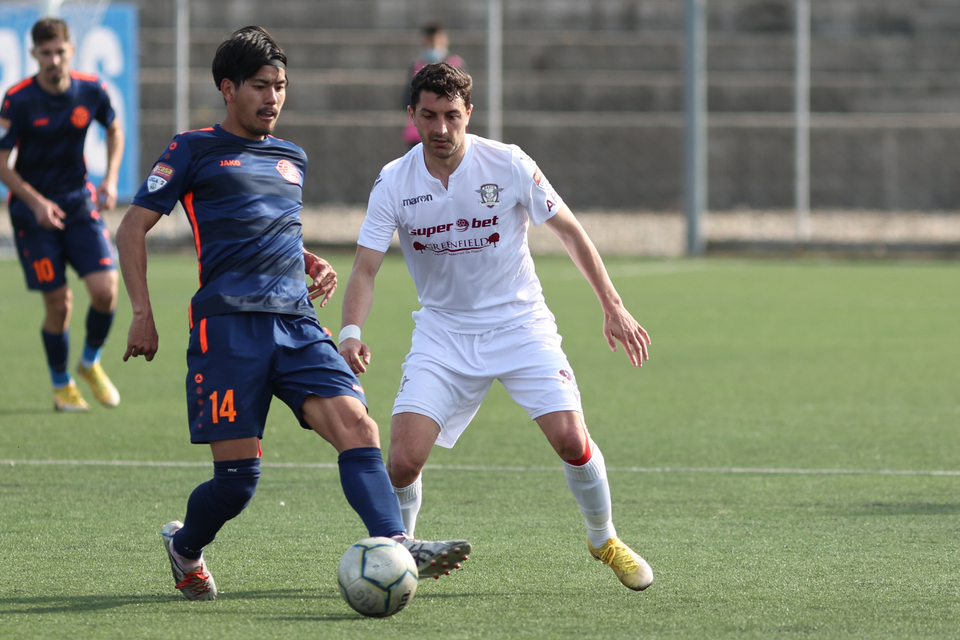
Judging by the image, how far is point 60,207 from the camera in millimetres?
8062

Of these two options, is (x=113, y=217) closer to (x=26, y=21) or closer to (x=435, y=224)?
(x=26, y=21)

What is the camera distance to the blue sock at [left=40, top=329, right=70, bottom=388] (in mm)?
8031

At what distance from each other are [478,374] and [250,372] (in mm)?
812

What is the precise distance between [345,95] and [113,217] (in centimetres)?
406

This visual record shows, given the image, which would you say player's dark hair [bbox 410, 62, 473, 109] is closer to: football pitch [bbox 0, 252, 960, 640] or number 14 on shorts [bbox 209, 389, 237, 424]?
number 14 on shorts [bbox 209, 389, 237, 424]

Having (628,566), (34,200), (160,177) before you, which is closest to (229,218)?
(160,177)

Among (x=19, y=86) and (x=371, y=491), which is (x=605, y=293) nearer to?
(x=371, y=491)

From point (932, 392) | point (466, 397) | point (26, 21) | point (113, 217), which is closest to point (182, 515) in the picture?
point (466, 397)

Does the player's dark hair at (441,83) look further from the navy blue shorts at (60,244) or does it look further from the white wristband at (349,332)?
the navy blue shorts at (60,244)

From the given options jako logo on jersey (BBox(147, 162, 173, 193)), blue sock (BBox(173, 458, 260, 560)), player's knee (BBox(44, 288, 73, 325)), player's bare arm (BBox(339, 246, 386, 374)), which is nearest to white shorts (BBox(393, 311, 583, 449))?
player's bare arm (BBox(339, 246, 386, 374))

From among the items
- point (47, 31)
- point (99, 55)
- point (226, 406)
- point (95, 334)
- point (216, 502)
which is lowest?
point (95, 334)

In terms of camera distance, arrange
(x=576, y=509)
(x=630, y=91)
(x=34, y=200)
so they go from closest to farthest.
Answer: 1. (x=576, y=509)
2. (x=34, y=200)
3. (x=630, y=91)

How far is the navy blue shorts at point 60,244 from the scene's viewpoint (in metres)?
8.05

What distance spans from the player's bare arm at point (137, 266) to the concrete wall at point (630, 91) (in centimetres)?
1618
